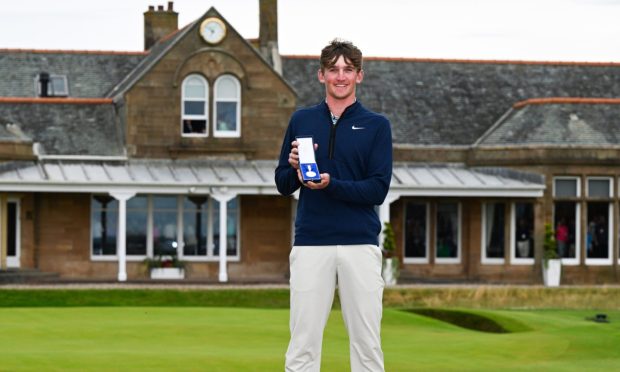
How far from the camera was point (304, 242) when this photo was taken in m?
8.66

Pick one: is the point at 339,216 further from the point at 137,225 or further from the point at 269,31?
the point at 269,31

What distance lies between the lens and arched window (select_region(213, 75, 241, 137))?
3794 centimetres

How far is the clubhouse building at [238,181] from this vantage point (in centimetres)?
3644

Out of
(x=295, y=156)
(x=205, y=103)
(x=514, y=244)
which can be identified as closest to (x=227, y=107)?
(x=205, y=103)

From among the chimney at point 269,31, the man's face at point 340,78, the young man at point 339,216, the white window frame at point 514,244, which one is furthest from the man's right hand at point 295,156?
the chimney at point 269,31

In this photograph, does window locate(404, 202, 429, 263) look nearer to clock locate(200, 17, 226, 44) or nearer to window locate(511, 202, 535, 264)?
window locate(511, 202, 535, 264)

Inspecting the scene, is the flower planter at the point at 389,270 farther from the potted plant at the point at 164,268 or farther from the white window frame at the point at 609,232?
the white window frame at the point at 609,232

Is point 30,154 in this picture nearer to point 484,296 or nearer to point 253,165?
point 253,165

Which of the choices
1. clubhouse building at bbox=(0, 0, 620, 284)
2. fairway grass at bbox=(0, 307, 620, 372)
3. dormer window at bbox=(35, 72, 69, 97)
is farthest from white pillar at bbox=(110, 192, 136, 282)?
fairway grass at bbox=(0, 307, 620, 372)

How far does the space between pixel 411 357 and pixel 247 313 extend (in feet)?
23.8

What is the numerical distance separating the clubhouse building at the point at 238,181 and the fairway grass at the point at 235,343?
14.5 m

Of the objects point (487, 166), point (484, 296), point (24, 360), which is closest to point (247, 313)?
point (24, 360)

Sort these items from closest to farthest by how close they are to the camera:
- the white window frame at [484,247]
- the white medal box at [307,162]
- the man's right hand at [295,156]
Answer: the white medal box at [307,162] < the man's right hand at [295,156] < the white window frame at [484,247]

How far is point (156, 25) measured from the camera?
45156 mm
